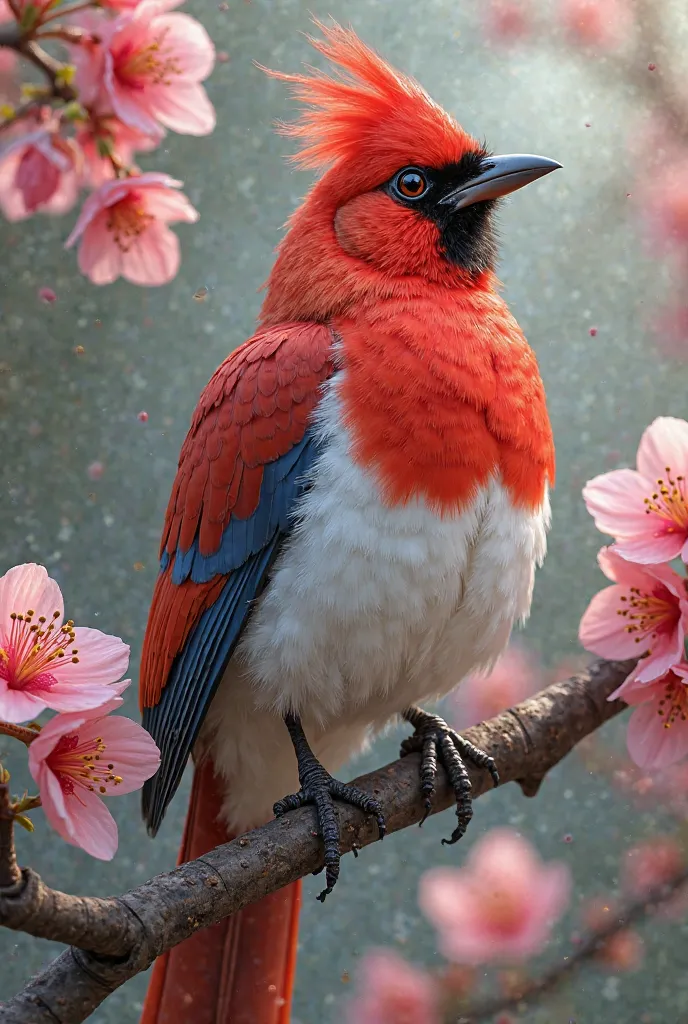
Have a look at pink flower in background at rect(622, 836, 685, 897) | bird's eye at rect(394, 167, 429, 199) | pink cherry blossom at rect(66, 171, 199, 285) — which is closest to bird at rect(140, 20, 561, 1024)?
bird's eye at rect(394, 167, 429, 199)

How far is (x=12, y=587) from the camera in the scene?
25.8 inches

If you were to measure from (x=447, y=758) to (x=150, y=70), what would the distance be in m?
0.61

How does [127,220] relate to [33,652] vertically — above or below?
above

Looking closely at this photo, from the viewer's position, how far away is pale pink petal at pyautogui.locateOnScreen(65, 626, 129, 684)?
638 millimetres

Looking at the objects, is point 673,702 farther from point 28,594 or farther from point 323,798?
point 28,594

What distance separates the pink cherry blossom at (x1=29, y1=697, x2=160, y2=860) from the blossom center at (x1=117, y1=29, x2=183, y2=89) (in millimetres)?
495

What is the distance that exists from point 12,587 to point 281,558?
0.26m

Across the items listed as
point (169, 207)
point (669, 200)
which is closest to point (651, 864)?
point (669, 200)

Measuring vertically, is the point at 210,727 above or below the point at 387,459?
below

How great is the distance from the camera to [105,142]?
2.86 ft

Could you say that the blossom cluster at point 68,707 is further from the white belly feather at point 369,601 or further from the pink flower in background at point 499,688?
the pink flower in background at point 499,688

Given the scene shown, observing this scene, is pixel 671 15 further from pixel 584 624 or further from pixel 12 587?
pixel 12 587

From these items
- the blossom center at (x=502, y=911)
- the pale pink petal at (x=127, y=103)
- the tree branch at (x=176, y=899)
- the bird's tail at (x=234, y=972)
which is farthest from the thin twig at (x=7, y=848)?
the blossom center at (x=502, y=911)

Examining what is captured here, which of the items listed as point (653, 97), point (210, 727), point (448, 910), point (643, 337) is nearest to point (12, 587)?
point (210, 727)
